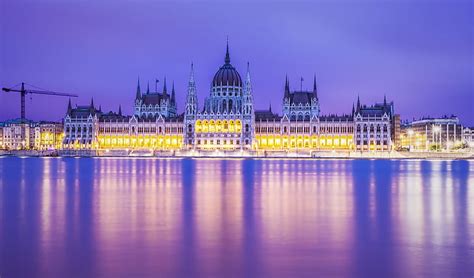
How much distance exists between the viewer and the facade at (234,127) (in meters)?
128

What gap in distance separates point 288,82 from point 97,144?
53.1 meters

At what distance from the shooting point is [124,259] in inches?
469

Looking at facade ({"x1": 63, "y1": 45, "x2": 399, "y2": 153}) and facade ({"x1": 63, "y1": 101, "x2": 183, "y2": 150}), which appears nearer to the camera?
facade ({"x1": 63, "y1": 45, "x2": 399, "y2": 153})

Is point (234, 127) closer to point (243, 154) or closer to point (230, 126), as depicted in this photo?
point (230, 126)

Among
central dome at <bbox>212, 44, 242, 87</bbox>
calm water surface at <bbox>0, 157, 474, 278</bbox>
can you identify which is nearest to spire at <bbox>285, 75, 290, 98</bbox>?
central dome at <bbox>212, 44, 242, 87</bbox>

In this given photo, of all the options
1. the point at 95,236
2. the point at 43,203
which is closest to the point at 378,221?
the point at 95,236

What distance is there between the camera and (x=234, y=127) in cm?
12838

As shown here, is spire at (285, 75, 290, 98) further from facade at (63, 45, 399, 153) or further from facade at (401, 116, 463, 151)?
facade at (401, 116, 463, 151)

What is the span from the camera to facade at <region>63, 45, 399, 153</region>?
128250 millimetres

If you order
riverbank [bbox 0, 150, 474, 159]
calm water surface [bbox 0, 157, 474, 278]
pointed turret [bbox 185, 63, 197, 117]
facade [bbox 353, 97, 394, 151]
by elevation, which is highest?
pointed turret [bbox 185, 63, 197, 117]

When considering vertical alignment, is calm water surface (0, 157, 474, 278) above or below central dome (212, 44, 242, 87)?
below

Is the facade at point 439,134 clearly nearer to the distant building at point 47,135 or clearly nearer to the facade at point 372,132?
the facade at point 372,132

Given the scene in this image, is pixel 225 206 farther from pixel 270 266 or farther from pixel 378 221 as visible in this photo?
pixel 270 266

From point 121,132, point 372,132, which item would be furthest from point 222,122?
point 372,132
